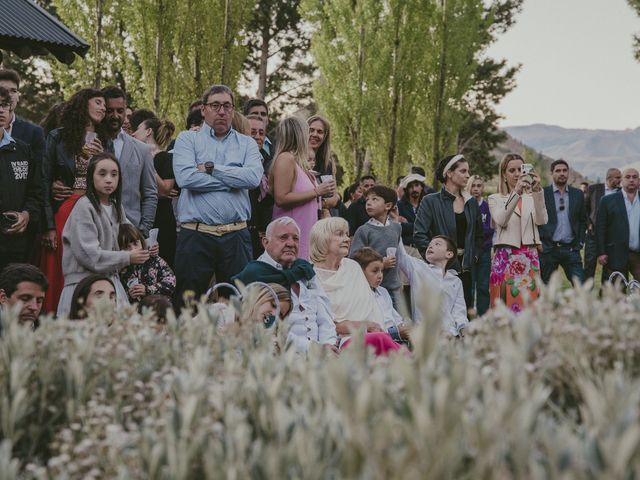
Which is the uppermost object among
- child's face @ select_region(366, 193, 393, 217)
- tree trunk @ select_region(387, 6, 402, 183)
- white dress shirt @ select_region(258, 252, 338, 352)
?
tree trunk @ select_region(387, 6, 402, 183)

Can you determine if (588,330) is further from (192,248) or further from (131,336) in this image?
(192,248)

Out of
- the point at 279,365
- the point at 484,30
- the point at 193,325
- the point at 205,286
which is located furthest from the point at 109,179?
the point at 484,30

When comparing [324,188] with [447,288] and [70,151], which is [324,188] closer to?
[447,288]

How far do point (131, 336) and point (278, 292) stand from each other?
104 inches

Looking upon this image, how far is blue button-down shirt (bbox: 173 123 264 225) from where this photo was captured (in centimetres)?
645

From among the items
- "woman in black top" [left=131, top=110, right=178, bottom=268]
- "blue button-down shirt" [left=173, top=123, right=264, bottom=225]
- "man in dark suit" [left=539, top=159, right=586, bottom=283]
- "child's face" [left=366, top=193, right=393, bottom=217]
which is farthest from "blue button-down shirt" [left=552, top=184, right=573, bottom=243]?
"blue button-down shirt" [left=173, top=123, right=264, bottom=225]

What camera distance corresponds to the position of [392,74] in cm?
2302

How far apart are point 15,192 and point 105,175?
2.22 feet

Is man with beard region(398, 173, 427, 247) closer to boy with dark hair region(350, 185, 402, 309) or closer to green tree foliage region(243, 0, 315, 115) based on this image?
boy with dark hair region(350, 185, 402, 309)

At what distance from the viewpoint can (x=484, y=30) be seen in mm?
25516

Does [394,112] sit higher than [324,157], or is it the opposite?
[394,112]

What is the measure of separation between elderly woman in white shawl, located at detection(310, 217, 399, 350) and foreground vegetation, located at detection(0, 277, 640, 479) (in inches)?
142

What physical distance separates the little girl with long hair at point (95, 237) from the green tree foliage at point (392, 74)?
16829mm

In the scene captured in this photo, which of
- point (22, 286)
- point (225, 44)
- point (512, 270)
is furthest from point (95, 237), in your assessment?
point (225, 44)
